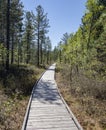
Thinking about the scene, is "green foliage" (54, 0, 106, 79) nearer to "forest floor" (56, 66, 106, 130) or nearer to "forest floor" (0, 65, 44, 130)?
"forest floor" (56, 66, 106, 130)

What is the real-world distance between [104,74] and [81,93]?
2.58 meters

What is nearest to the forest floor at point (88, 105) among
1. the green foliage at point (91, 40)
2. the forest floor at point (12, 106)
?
the forest floor at point (12, 106)

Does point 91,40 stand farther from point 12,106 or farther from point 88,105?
point 12,106

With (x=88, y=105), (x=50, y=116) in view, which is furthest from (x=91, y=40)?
(x=50, y=116)

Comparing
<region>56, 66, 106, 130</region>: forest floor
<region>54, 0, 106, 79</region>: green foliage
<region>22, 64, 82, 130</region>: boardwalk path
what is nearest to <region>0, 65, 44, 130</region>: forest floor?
<region>22, 64, 82, 130</region>: boardwalk path

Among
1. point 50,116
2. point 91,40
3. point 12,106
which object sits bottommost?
point 50,116

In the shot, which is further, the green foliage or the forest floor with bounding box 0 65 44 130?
the green foliage

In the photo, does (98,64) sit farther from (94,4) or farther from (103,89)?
(94,4)

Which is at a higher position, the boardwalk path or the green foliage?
the green foliage

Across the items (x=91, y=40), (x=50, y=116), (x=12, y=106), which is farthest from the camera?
(x=91, y=40)

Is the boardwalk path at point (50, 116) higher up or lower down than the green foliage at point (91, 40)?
lower down

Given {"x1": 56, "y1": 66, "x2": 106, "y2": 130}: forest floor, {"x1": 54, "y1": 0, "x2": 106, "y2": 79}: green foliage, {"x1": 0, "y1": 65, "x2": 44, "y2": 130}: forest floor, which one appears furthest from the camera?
{"x1": 54, "y1": 0, "x2": 106, "y2": 79}: green foliage

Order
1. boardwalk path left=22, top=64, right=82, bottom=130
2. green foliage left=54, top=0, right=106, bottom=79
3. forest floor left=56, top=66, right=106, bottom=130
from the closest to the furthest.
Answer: boardwalk path left=22, top=64, right=82, bottom=130
forest floor left=56, top=66, right=106, bottom=130
green foliage left=54, top=0, right=106, bottom=79

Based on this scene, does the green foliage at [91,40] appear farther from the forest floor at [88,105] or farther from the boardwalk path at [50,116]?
the boardwalk path at [50,116]
